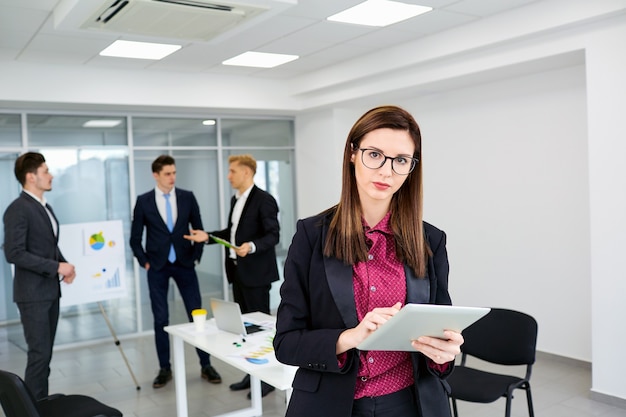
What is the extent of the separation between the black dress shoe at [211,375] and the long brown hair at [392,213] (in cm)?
396

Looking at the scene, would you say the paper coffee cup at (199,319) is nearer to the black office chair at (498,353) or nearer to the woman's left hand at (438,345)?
the black office chair at (498,353)

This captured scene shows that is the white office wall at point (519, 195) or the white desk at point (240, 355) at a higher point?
the white office wall at point (519, 195)

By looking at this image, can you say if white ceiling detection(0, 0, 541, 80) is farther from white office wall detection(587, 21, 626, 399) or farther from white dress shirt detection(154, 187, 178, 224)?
white dress shirt detection(154, 187, 178, 224)

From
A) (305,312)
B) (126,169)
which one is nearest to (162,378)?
(126,169)

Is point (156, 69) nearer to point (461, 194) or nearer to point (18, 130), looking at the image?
point (18, 130)

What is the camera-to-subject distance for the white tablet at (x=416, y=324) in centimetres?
133

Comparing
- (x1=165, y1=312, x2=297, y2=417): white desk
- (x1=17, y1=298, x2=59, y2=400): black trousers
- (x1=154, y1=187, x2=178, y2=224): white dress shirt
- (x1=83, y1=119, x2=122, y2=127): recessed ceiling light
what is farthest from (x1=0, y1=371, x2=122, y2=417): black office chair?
(x1=83, y1=119, x2=122, y2=127): recessed ceiling light

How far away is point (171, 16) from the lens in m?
4.32

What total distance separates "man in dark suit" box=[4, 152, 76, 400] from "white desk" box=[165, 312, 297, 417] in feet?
3.20

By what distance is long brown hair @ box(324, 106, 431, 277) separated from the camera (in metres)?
1.55

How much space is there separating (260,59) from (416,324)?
5.45 m

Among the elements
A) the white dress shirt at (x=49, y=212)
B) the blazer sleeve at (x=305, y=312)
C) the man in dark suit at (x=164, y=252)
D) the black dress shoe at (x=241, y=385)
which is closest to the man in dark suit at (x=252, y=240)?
the black dress shoe at (x=241, y=385)

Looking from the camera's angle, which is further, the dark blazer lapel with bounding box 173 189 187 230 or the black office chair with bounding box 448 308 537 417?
the dark blazer lapel with bounding box 173 189 187 230

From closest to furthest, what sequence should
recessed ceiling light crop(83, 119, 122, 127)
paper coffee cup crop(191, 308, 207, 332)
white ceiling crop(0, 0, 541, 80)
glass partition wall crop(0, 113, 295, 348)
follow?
paper coffee cup crop(191, 308, 207, 332)
white ceiling crop(0, 0, 541, 80)
glass partition wall crop(0, 113, 295, 348)
recessed ceiling light crop(83, 119, 122, 127)
